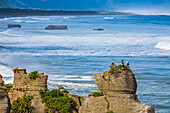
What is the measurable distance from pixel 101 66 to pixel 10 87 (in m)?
22.3

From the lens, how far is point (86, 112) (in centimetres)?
953

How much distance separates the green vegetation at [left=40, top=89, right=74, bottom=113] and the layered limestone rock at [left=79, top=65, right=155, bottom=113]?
1.37ft

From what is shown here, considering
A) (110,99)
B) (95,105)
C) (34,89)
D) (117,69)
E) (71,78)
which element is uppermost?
(71,78)

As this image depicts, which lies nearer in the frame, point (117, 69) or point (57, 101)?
point (117, 69)

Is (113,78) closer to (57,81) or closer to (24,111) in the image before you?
(24,111)

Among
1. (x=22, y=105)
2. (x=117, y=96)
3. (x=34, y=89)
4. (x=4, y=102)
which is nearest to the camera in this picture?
(x=117, y=96)

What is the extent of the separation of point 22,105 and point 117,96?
2540mm

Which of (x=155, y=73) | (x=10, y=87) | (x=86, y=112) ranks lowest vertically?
(x=86, y=112)

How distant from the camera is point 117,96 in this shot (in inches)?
373

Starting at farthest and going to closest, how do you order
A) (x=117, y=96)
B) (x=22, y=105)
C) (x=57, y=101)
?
(x=22, y=105) → (x=57, y=101) → (x=117, y=96)

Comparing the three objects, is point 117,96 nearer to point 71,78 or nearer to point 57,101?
point 57,101

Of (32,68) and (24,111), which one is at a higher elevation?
(32,68)

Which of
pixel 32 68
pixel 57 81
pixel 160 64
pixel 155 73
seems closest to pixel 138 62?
pixel 160 64

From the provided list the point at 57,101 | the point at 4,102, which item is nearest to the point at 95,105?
the point at 57,101
